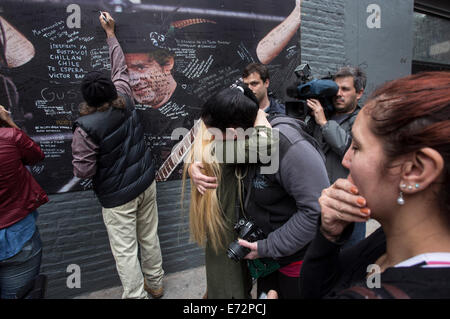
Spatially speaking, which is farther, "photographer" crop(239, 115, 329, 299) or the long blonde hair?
the long blonde hair

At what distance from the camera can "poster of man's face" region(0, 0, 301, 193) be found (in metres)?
2.63

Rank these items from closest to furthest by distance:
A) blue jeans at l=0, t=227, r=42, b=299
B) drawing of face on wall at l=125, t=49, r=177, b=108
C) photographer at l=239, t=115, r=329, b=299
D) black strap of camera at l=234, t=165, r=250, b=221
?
1. photographer at l=239, t=115, r=329, b=299
2. black strap of camera at l=234, t=165, r=250, b=221
3. blue jeans at l=0, t=227, r=42, b=299
4. drawing of face on wall at l=125, t=49, r=177, b=108

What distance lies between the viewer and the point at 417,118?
0.78m

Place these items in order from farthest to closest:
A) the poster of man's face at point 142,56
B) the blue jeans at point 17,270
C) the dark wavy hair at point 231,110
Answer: the poster of man's face at point 142,56, the blue jeans at point 17,270, the dark wavy hair at point 231,110

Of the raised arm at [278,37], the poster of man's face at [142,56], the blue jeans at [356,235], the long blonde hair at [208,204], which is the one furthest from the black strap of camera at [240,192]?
the raised arm at [278,37]

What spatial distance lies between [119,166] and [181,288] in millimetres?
1662

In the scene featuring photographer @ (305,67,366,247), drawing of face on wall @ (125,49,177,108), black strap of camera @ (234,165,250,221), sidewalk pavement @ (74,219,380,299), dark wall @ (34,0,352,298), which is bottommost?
sidewalk pavement @ (74,219,380,299)

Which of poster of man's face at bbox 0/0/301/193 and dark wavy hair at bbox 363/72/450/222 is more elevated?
poster of man's face at bbox 0/0/301/193

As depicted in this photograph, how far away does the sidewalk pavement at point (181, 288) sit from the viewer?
3.11 metres

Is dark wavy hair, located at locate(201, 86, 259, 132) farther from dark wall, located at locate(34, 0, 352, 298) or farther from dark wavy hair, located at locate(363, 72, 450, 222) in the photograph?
dark wall, located at locate(34, 0, 352, 298)

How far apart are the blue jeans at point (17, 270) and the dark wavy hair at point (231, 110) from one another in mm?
1730

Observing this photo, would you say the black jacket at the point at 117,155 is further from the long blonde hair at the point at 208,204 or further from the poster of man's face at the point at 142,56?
the long blonde hair at the point at 208,204

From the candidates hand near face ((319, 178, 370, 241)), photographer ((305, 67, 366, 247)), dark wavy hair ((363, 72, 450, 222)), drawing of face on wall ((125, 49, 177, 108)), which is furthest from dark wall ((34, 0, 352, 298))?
dark wavy hair ((363, 72, 450, 222))
